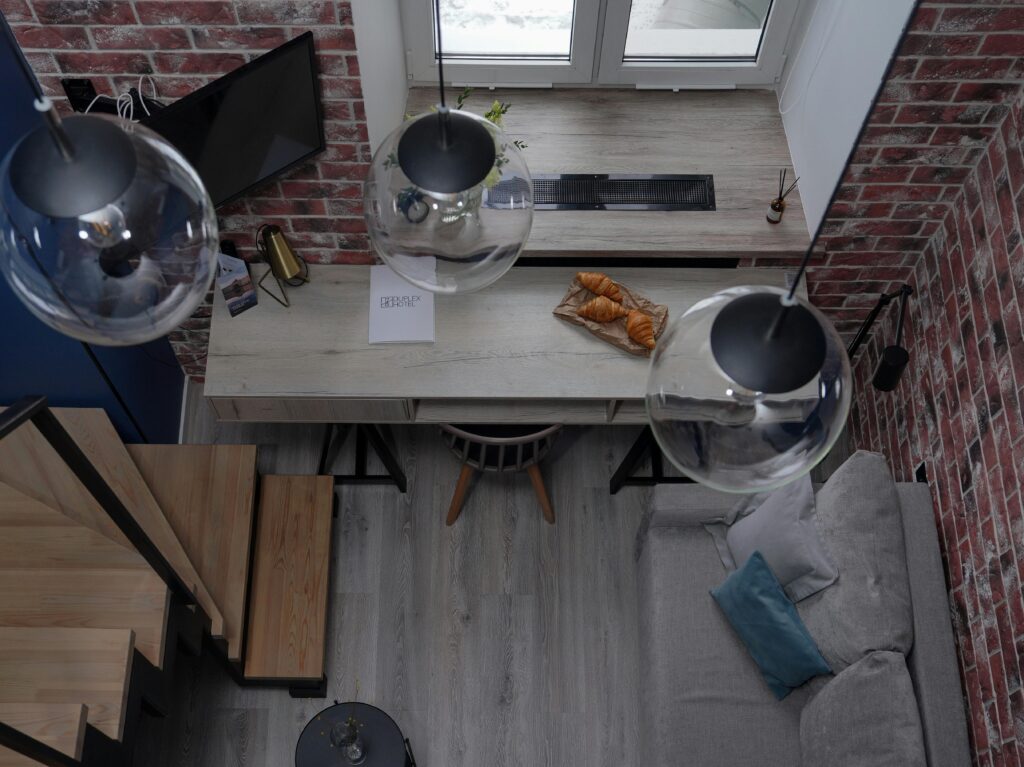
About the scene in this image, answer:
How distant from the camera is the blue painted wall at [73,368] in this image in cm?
256

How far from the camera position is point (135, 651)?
2.50 m

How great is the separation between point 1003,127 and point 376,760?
2763mm

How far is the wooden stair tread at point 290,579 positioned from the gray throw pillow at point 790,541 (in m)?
1.50

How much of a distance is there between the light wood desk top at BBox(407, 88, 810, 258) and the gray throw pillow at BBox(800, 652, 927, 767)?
4.67 ft

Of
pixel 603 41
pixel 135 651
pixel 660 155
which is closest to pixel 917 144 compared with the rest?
pixel 660 155

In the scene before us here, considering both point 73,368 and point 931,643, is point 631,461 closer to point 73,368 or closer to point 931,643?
point 931,643

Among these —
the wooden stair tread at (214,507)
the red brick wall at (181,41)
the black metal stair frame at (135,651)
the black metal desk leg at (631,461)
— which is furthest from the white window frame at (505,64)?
the black metal stair frame at (135,651)

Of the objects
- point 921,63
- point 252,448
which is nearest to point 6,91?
point 252,448

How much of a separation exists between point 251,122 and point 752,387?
2.03 meters

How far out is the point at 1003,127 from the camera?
8.72 ft

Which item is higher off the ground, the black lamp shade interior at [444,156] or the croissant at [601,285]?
the black lamp shade interior at [444,156]

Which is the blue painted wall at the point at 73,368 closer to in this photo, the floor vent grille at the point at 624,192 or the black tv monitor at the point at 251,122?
the black tv monitor at the point at 251,122

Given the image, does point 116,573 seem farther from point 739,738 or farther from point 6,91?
point 739,738

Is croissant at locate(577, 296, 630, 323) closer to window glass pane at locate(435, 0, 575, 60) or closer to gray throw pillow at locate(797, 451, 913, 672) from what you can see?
gray throw pillow at locate(797, 451, 913, 672)
